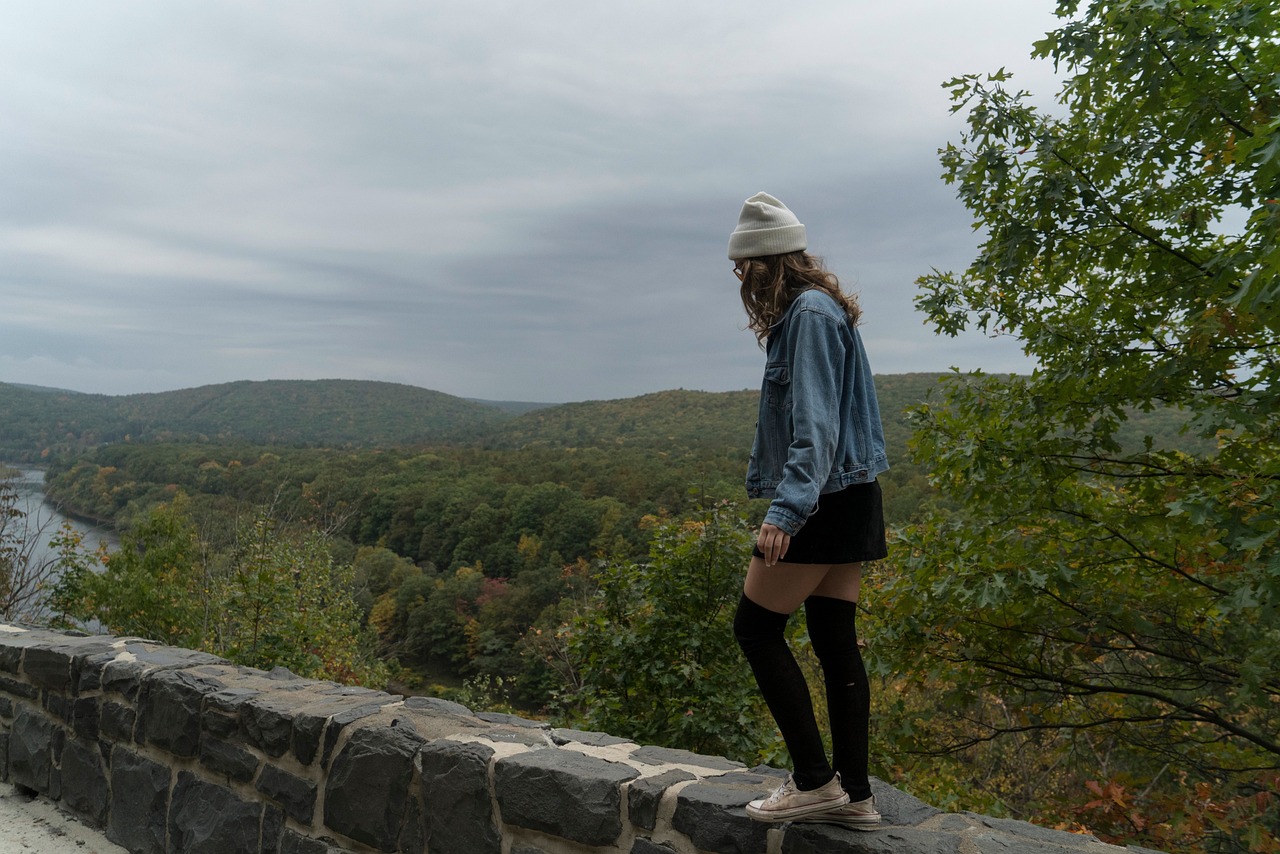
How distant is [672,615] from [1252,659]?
2906mm

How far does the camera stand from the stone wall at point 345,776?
178 cm

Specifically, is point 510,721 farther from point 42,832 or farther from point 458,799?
point 42,832

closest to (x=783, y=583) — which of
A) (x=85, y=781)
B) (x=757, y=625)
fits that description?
(x=757, y=625)

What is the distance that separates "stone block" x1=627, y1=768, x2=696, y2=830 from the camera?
1835mm

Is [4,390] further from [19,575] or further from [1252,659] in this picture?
[1252,659]

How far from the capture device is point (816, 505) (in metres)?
1.59

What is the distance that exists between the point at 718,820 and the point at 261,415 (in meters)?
121

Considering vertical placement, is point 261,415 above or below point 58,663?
above

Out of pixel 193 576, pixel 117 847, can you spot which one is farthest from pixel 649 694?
pixel 193 576

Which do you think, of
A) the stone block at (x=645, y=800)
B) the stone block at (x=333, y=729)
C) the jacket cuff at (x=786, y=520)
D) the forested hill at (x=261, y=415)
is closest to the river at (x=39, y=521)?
the stone block at (x=333, y=729)

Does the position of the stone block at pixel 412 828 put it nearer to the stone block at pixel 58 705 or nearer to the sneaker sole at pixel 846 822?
the sneaker sole at pixel 846 822

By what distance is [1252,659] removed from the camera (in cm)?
357

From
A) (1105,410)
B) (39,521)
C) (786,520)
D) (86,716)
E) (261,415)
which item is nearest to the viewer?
(786,520)

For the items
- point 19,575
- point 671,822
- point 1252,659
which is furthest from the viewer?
point 19,575
